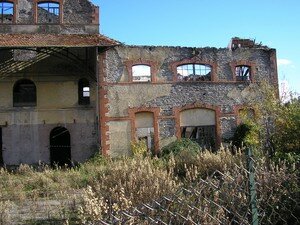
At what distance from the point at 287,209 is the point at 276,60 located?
65.4 ft

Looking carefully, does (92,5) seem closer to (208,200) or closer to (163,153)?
(163,153)

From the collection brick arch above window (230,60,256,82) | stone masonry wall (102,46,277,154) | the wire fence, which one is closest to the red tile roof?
stone masonry wall (102,46,277,154)

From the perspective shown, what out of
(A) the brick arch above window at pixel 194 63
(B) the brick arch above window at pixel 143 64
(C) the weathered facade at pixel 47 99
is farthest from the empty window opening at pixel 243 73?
(C) the weathered facade at pixel 47 99

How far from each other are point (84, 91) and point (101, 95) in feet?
6.54

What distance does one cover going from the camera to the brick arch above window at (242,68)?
24.2m

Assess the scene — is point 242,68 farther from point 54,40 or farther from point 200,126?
point 54,40

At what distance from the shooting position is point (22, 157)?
22422mm

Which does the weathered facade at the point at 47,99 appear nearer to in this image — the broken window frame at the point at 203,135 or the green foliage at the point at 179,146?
the green foliage at the point at 179,146

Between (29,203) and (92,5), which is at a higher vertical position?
(92,5)

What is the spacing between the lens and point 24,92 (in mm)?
23109

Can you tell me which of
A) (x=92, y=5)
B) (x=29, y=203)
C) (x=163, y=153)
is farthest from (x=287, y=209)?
(x=92, y=5)

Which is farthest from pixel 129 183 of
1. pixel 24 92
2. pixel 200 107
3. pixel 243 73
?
pixel 243 73

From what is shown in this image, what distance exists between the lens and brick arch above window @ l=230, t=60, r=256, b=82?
955 inches

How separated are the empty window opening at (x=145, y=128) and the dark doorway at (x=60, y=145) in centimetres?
418
